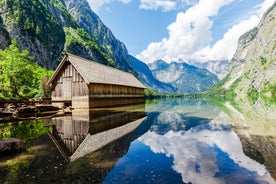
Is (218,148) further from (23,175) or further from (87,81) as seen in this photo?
(87,81)

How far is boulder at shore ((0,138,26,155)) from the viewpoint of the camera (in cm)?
1094

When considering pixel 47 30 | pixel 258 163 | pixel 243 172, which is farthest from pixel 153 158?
pixel 47 30

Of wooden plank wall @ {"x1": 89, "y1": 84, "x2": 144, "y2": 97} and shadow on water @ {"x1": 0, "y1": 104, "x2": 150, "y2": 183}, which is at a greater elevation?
wooden plank wall @ {"x1": 89, "y1": 84, "x2": 144, "y2": 97}

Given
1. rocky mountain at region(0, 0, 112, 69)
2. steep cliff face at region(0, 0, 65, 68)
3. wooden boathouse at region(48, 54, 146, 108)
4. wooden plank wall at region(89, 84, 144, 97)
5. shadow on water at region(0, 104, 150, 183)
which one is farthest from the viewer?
steep cliff face at region(0, 0, 65, 68)

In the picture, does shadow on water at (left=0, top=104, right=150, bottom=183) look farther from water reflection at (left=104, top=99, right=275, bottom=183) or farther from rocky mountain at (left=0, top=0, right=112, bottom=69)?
rocky mountain at (left=0, top=0, right=112, bottom=69)

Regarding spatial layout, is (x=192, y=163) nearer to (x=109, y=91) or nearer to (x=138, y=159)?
(x=138, y=159)

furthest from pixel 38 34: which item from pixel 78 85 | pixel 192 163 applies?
pixel 192 163

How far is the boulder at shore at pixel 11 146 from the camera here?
10.9 m

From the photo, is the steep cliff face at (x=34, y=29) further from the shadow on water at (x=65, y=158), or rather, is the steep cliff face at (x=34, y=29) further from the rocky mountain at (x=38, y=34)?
the shadow on water at (x=65, y=158)

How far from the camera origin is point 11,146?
1120cm

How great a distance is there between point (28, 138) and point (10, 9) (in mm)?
144395

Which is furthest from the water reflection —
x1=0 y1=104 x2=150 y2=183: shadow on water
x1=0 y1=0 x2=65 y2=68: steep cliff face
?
x1=0 y1=0 x2=65 y2=68: steep cliff face

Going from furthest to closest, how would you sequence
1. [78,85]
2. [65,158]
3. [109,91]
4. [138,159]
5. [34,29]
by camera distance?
[34,29] < [109,91] < [78,85] < [138,159] < [65,158]

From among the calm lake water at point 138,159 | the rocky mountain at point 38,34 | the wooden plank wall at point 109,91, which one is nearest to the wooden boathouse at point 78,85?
the wooden plank wall at point 109,91
